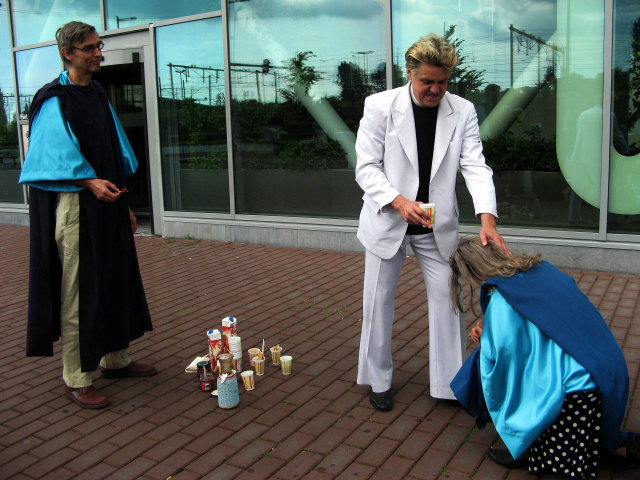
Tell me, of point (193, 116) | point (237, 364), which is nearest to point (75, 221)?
point (237, 364)

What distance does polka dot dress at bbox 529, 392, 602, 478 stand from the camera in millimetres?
2545

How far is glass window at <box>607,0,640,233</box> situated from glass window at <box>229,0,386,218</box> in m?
2.55

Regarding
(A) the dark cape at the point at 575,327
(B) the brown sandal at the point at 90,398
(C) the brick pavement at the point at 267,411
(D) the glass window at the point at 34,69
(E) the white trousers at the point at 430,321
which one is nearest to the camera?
(A) the dark cape at the point at 575,327

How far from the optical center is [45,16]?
34.1 ft

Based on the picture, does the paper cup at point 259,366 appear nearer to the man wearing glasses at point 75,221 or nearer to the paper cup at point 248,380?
the paper cup at point 248,380

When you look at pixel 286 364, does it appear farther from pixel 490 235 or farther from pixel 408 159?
pixel 490 235

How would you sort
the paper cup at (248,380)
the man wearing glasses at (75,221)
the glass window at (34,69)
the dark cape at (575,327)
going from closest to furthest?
1. the dark cape at (575,327)
2. the man wearing glasses at (75,221)
3. the paper cup at (248,380)
4. the glass window at (34,69)

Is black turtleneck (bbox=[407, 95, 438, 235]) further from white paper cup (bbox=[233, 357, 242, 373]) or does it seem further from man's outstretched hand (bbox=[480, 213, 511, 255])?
white paper cup (bbox=[233, 357, 242, 373])

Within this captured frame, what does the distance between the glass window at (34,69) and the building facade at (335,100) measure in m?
0.03

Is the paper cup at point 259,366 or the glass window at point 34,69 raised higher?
the glass window at point 34,69

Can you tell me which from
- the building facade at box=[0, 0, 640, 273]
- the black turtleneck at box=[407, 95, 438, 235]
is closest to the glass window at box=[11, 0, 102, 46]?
the building facade at box=[0, 0, 640, 273]

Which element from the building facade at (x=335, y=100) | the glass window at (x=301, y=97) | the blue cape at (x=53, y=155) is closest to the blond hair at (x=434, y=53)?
the blue cape at (x=53, y=155)

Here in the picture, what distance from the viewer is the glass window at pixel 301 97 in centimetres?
746

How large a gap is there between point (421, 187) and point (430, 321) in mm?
758
